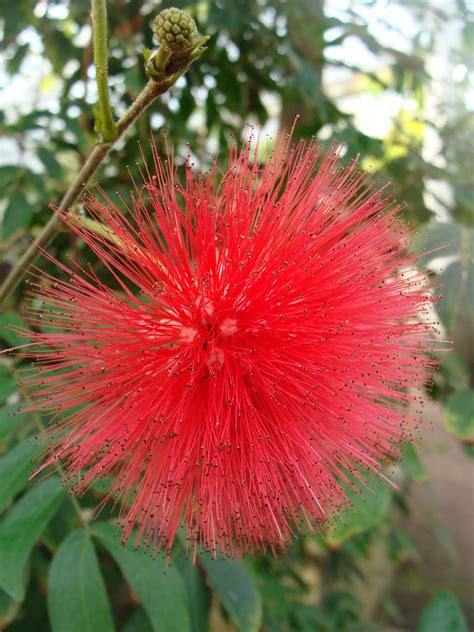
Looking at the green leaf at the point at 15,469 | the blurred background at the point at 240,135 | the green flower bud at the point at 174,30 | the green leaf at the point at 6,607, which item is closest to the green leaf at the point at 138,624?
the blurred background at the point at 240,135

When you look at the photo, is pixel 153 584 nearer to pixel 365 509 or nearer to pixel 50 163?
pixel 365 509

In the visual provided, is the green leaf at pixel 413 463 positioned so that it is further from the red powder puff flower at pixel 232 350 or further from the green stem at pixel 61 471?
the green stem at pixel 61 471

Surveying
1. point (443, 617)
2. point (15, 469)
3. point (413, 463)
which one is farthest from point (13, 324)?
point (443, 617)

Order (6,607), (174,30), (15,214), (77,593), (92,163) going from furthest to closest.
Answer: (15,214)
(6,607)
(77,593)
(92,163)
(174,30)

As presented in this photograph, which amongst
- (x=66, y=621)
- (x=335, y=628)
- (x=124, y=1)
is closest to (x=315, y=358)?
(x=66, y=621)

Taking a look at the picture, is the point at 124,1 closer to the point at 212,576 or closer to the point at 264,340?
the point at 264,340
